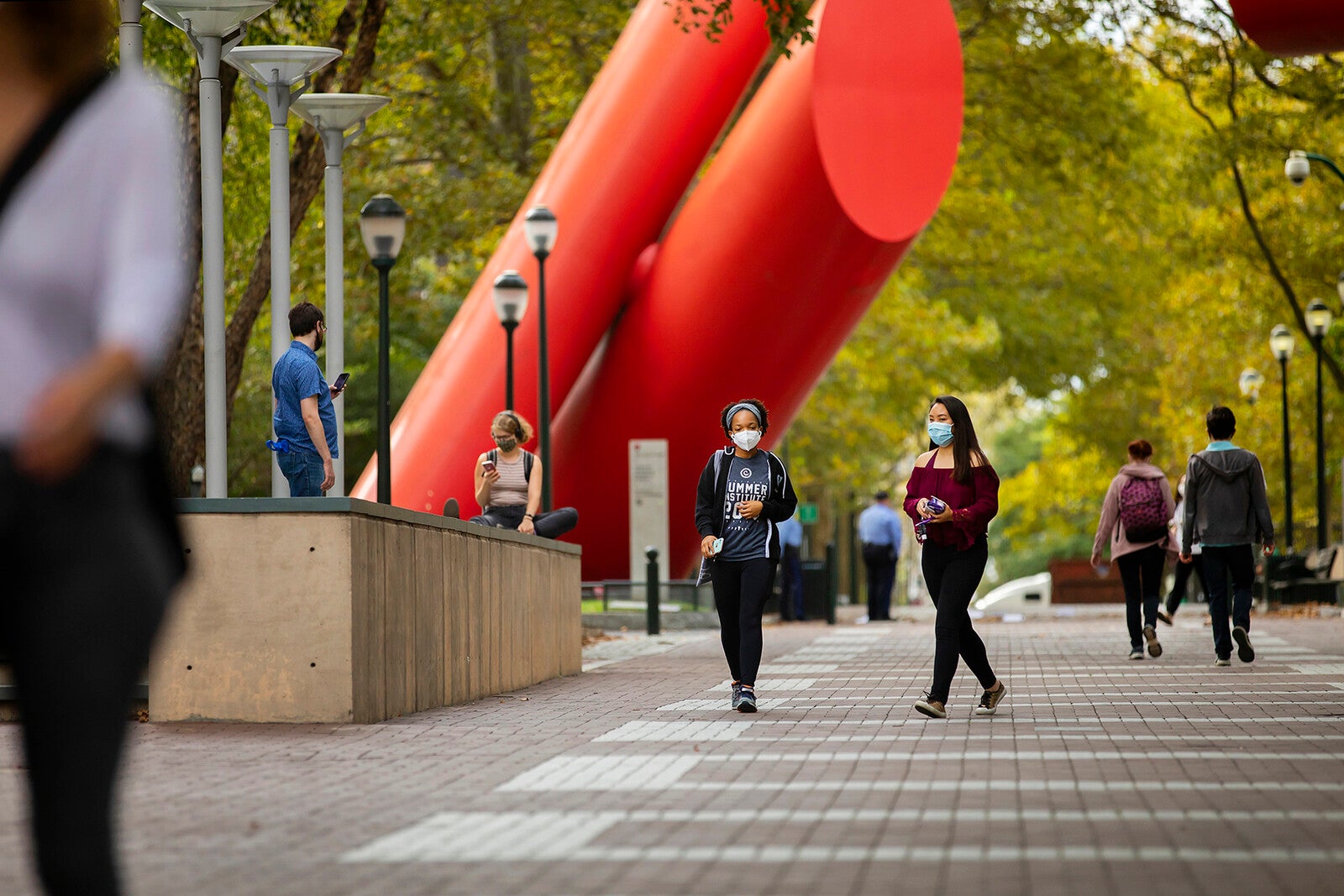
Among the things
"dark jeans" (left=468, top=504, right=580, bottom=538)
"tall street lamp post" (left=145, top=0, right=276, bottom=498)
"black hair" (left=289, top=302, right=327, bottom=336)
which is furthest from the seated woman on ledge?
"black hair" (left=289, top=302, right=327, bottom=336)

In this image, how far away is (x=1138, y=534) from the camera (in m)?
14.8

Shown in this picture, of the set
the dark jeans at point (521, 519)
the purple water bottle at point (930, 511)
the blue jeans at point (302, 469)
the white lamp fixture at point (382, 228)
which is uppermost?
the white lamp fixture at point (382, 228)

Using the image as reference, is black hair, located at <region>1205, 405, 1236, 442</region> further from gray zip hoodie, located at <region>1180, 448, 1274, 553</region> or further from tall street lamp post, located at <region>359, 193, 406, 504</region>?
tall street lamp post, located at <region>359, 193, 406, 504</region>

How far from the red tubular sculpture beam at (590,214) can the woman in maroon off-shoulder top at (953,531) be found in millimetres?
12118

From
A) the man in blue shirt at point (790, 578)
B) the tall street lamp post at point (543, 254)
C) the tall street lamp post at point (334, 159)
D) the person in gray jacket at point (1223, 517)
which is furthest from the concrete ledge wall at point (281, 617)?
the man in blue shirt at point (790, 578)

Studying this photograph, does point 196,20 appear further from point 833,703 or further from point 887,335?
point 887,335

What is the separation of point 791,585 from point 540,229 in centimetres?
834

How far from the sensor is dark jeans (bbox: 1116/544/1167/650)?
48.6ft

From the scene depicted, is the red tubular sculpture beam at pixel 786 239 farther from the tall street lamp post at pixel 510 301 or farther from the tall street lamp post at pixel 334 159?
the tall street lamp post at pixel 334 159

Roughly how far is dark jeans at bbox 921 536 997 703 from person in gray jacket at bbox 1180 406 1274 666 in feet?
13.6

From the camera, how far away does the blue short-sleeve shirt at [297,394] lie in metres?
11.2

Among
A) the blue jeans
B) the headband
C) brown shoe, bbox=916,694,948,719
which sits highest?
the headband

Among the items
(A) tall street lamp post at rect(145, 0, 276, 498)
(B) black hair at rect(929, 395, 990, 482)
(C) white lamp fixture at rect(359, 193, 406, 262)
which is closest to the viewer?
(B) black hair at rect(929, 395, 990, 482)

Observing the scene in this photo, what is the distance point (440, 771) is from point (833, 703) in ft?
12.4
